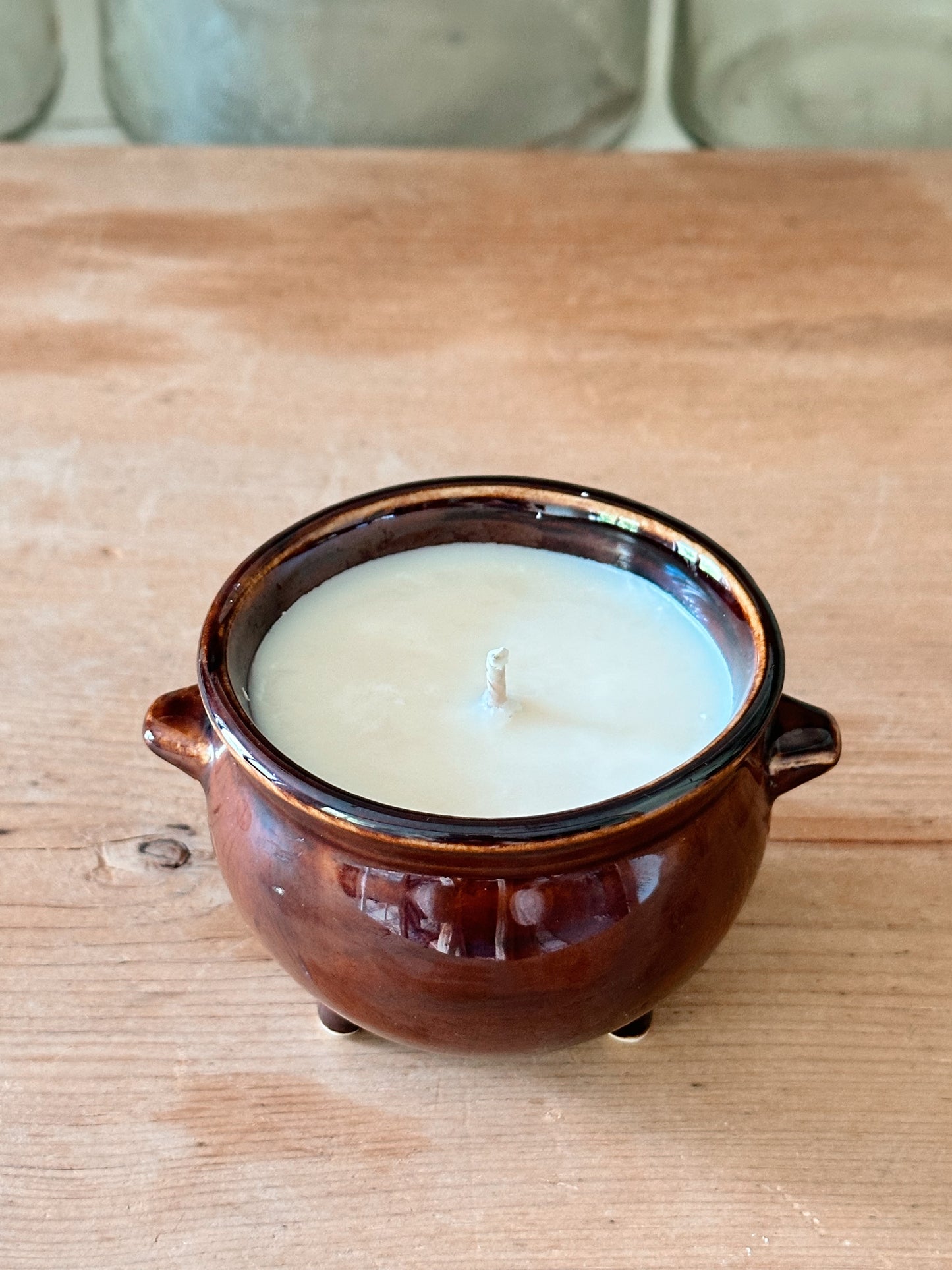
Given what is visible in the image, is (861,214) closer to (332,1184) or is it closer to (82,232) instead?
(82,232)

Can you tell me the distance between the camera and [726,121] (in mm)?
1562

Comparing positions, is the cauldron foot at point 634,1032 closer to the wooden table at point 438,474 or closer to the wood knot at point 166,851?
the wooden table at point 438,474

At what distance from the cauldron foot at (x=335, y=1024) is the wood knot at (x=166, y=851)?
0.08 m

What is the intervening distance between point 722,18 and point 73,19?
71 centimetres

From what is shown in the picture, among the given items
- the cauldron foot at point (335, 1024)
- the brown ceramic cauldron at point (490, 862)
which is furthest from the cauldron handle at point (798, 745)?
the cauldron foot at point (335, 1024)

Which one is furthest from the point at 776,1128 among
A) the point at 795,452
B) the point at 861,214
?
the point at 861,214

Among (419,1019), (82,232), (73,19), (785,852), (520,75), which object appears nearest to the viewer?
(419,1019)

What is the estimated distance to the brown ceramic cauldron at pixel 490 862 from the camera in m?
0.31

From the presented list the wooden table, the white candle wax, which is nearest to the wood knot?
the wooden table

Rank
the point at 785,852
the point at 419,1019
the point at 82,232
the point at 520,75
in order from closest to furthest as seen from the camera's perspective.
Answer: the point at 419,1019, the point at 785,852, the point at 82,232, the point at 520,75

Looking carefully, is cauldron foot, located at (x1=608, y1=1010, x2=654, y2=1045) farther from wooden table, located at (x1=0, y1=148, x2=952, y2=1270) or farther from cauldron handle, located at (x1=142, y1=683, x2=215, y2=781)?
cauldron handle, located at (x1=142, y1=683, x2=215, y2=781)

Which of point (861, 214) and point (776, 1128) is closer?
point (776, 1128)

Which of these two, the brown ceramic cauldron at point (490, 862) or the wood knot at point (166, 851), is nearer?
the brown ceramic cauldron at point (490, 862)

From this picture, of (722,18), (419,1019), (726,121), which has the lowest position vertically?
(726,121)
